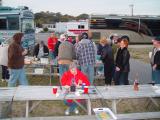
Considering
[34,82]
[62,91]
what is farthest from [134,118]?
[34,82]

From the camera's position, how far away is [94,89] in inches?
266

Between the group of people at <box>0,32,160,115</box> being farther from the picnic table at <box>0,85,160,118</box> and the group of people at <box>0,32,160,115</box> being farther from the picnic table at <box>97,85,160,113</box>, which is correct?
the picnic table at <box>0,85,160,118</box>

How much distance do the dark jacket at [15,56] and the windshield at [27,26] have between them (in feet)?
40.6

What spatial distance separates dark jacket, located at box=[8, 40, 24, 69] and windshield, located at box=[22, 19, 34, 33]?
40.6 ft

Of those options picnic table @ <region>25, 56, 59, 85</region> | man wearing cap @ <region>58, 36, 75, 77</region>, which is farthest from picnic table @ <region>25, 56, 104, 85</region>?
man wearing cap @ <region>58, 36, 75, 77</region>

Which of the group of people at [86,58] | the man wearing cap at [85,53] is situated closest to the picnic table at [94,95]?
the group of people at [86,58]

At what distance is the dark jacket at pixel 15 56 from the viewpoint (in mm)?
8672

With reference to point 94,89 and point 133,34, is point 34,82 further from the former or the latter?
point 133,34

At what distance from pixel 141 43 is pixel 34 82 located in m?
24.0

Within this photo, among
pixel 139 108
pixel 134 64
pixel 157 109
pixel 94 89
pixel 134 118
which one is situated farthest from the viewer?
pixel 134 64

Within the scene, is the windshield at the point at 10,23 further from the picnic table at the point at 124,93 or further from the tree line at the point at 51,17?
the tree line at the point at 51,17

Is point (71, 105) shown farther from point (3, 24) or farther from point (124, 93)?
point (3, 24)

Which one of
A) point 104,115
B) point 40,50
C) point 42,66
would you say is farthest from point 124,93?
point 40,50

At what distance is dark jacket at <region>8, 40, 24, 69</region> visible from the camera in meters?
8.67
